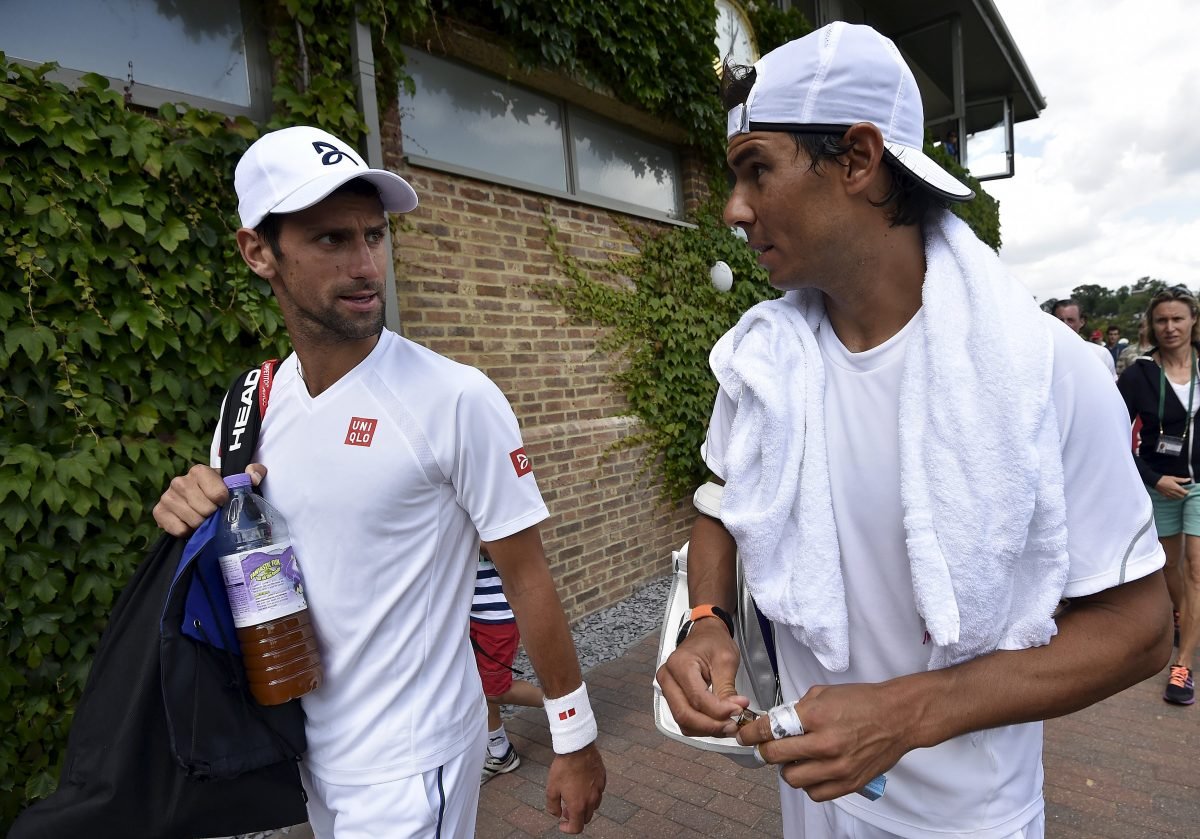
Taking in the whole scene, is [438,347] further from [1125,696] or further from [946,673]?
[1125,696]

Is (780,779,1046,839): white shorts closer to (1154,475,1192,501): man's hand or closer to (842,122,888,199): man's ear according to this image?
(842,122,888,199): man's ear

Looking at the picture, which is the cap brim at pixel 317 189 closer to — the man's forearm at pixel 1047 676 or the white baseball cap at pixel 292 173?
the white baseball cap at pixel 292 173

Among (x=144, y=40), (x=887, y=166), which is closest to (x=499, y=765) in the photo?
(x=887, y=166)

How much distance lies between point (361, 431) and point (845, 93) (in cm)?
129

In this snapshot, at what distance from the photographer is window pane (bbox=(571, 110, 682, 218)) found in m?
5.86

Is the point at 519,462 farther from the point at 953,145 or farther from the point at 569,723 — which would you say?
the point at 953,145

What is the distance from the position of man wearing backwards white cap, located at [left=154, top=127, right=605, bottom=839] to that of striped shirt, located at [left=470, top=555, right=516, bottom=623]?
4.35 feet

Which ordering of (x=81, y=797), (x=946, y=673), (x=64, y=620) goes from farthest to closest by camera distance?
(x=64, y=620) < (x=81, y=797) < (x=946, y=673)

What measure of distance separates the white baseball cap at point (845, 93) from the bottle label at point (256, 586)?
1381mm

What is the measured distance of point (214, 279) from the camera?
3355 mm

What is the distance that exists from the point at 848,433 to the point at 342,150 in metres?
1.46

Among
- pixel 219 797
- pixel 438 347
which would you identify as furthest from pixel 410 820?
pixel 438 347

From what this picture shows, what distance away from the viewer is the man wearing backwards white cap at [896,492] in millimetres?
1093

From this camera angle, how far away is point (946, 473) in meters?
1.14
